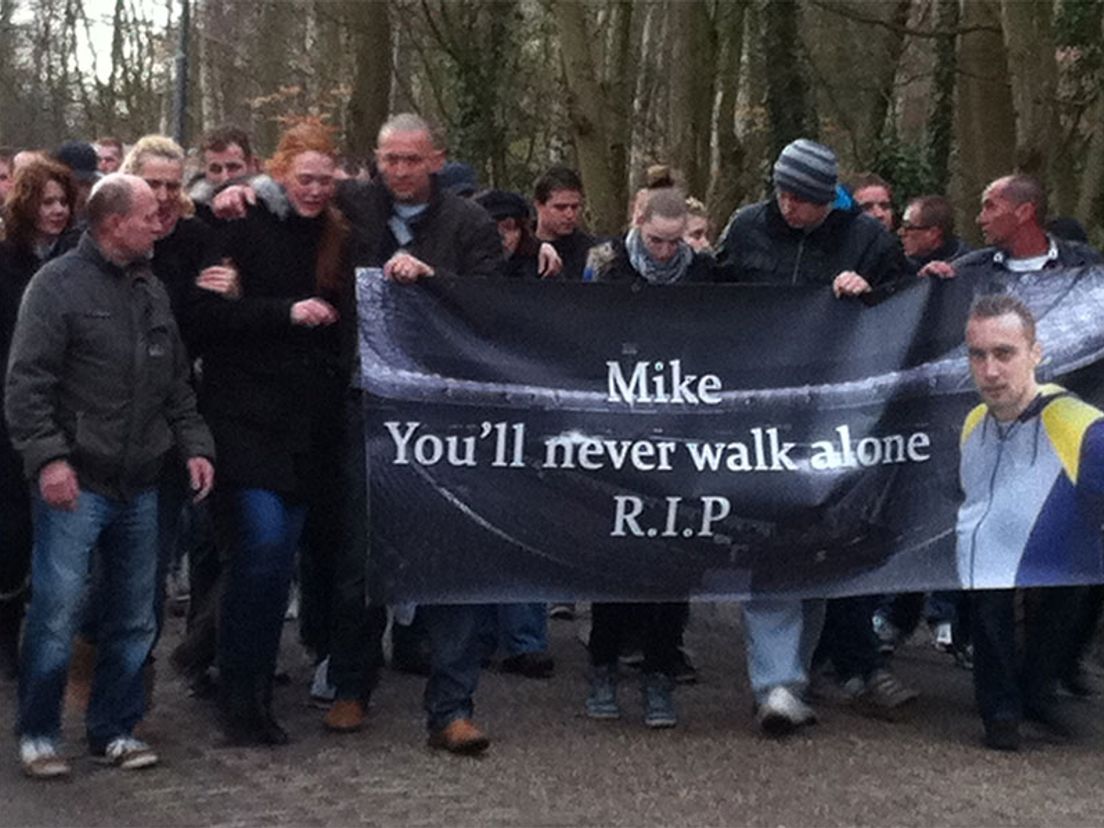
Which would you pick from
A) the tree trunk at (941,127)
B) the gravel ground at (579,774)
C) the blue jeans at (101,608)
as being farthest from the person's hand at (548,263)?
the tree trunk at (941,127)

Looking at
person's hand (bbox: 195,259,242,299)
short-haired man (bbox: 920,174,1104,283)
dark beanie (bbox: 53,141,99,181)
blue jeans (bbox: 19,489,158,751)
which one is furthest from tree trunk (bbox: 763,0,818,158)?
blue jeans (bbox: 19,489,158,751)

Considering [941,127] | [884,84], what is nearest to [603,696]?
[941,127]

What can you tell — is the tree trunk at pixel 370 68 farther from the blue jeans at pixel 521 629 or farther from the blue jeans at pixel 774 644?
the blue jeans at pixel 774 644

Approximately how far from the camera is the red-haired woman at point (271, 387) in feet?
26.8

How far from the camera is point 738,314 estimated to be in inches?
341

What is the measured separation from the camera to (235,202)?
8336mm

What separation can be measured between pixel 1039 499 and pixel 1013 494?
97 millimetres

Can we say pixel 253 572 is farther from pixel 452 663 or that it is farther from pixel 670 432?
pixel 670 432

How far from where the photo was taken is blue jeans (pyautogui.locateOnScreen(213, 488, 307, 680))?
8172 mm

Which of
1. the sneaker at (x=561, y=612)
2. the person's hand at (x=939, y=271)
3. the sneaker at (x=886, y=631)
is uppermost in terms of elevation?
the person's hand at (x=939, y=271)

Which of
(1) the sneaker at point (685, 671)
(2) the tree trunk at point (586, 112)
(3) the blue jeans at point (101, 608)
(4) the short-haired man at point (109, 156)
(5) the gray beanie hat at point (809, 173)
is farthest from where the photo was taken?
(2) the tree trunk at point (586, 112)

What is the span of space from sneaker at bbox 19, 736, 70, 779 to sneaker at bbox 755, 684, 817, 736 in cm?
254

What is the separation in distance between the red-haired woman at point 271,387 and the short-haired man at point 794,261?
5.40 feet

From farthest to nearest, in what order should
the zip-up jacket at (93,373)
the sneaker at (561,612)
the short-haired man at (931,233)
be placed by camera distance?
the sneaker at (561,612) → the short-haired man at (931,233) → the zip-up jacket at (93,373)
